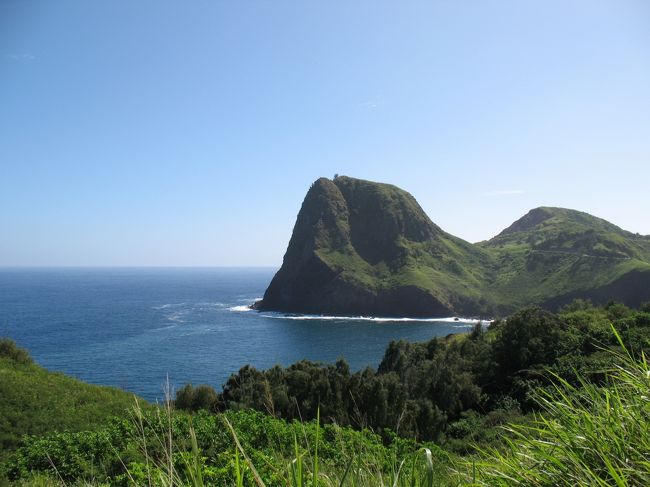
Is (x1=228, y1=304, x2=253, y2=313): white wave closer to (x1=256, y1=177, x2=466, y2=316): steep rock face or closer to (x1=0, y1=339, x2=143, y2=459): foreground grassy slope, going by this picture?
(x1=256, y1=177, x2=466, y2=316): steep rock face

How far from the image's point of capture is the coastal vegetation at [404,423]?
112 inches

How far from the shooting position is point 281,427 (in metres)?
13.0

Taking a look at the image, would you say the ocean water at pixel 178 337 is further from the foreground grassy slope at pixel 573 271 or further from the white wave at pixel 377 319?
the foreground grassy slope at pixel 573 271

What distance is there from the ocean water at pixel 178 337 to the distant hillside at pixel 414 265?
1305 cm

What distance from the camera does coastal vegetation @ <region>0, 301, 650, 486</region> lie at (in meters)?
2.84

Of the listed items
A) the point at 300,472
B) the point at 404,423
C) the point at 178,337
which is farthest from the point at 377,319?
the point at 300,472

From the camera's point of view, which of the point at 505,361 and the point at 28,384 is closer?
the point at 28,384

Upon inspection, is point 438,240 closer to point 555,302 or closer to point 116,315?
point 555,302

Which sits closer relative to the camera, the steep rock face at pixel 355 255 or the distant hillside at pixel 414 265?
the distant hillside at pixel 414 265

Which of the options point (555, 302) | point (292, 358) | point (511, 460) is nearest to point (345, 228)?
point (555, 302)

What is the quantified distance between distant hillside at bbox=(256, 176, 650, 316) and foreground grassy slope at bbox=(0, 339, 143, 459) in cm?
9955

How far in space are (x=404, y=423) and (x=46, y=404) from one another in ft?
58.5

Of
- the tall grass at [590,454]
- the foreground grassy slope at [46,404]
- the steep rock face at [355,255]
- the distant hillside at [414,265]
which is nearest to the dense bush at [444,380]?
the foreground grassy slope at [46,404]

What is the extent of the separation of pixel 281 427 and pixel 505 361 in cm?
2879
